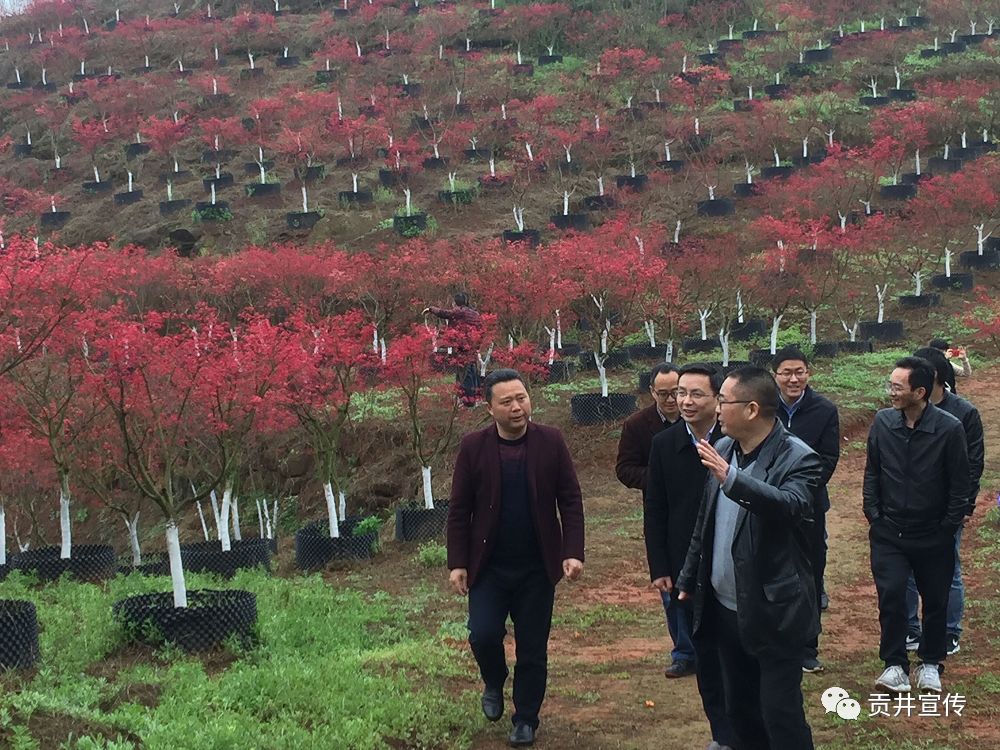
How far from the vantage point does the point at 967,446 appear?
530cm

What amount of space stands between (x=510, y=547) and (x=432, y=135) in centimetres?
3619

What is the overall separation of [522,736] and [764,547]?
1.66 meters

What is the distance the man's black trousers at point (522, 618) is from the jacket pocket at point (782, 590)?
132 cm

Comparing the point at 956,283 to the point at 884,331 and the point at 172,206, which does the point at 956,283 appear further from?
the point at 172,206

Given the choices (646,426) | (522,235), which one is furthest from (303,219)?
(646,426)

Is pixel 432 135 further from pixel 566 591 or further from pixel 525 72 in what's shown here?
pixel 566 591

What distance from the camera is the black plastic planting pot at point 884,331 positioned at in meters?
21.2

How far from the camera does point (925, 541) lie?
4.94m

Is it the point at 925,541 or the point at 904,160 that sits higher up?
the point at 904,160

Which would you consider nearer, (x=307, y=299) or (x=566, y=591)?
(x=566, y=591)

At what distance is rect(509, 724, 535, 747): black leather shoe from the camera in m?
4.55

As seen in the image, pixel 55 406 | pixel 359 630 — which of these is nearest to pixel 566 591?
pixel 359 630

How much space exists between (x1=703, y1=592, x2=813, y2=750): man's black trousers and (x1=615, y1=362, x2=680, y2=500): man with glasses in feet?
5.06

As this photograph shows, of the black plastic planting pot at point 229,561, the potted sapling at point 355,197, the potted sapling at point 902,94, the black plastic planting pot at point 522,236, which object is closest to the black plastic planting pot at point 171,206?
the potted sapling at point 355,197
